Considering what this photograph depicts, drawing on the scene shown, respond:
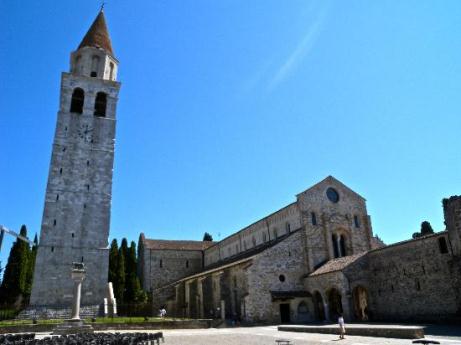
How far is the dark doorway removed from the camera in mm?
31672

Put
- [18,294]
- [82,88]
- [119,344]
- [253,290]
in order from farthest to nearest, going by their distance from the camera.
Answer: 1. [18,294]
2. [82,88]
3. [253,290]
4. [119,344]

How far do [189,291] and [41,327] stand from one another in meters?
18.5

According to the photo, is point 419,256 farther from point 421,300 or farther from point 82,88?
point 82,88

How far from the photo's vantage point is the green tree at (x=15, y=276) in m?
44.3

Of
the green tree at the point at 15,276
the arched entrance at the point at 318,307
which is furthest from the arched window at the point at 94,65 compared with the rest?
the arched entrance at the point at 318,307

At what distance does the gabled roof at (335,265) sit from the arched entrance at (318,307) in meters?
1.85

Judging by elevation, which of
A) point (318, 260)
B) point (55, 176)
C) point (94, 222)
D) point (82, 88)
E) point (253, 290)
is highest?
point (82, 88)

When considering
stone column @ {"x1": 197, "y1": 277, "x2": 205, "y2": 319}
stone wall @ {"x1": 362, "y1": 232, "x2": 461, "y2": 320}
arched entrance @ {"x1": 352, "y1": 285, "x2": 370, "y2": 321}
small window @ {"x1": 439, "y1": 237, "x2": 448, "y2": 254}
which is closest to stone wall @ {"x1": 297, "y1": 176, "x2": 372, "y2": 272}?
arched entrance @ {"x1": 352, "y1": 285, "x2": 370, "y2": 321}

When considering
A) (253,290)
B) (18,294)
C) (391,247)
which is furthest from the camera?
(18,294)

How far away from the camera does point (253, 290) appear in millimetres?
30609

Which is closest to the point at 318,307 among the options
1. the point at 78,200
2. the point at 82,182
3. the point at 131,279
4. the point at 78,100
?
the point at 78,200

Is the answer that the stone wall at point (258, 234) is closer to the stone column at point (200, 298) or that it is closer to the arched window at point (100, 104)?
the stone column at point (200, 298)

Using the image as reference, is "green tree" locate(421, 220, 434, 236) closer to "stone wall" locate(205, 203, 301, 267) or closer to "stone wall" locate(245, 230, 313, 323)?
"stone wall" locate(205, 203, 301, 267)

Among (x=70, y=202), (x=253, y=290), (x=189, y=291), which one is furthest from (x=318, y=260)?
(x=70, y=202)
